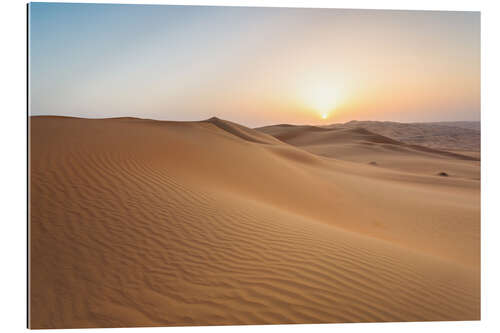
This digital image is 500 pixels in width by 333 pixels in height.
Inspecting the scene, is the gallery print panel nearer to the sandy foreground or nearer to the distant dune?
the sandy foreground

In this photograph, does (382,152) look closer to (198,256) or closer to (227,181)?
(227,181)

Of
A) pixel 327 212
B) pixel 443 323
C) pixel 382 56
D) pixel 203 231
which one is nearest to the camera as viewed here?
pixel 443 323

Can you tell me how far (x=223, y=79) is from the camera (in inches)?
259

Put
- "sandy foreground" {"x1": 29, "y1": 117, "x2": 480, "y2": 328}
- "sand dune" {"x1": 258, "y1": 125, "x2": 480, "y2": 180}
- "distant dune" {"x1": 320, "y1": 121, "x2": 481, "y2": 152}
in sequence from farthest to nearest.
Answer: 1. "sand dune" {"x1": 258, "y1": 125, "x2": 480, "y2": 180}
2. "distant dune" {"x1": 320, "y1": 121, "x2": 481, "y2": 152}
3. "sandy foreground" {"x1": 29, "y1": 117, "x2": 480, "y2": 328}

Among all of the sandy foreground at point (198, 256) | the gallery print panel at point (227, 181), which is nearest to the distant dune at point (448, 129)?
the gallery print panel at point (227, 181)

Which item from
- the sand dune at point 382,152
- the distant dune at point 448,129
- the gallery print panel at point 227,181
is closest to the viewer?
the gallery print panel at point 227,181

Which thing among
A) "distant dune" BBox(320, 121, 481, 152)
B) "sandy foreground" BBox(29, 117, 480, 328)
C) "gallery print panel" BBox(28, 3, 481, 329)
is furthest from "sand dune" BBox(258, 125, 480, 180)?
"sandy foreground" BBox(29, 117, 480, 328)

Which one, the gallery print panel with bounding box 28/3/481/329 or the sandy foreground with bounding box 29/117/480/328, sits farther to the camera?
the gallery print panel with bounding box 28/3/481/329

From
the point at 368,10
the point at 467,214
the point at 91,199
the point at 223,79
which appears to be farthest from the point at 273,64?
the point at 467,214

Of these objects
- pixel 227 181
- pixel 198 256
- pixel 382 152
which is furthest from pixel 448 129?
pixel 382 152

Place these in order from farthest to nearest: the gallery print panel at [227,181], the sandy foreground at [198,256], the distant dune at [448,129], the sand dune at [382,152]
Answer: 1. the sand dune at [382,152]
2. the distant dune at [448,129]
3. the gallery print panel at [227,181]
4. the sandy foreground at [198,256]

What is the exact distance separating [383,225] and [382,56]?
3.73m

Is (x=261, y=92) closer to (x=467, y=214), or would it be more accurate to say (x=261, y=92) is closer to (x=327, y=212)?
(x=327, y=212)

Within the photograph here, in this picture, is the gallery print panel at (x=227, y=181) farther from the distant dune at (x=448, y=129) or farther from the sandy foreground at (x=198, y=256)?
the distant dune at (x=448, y=129)
